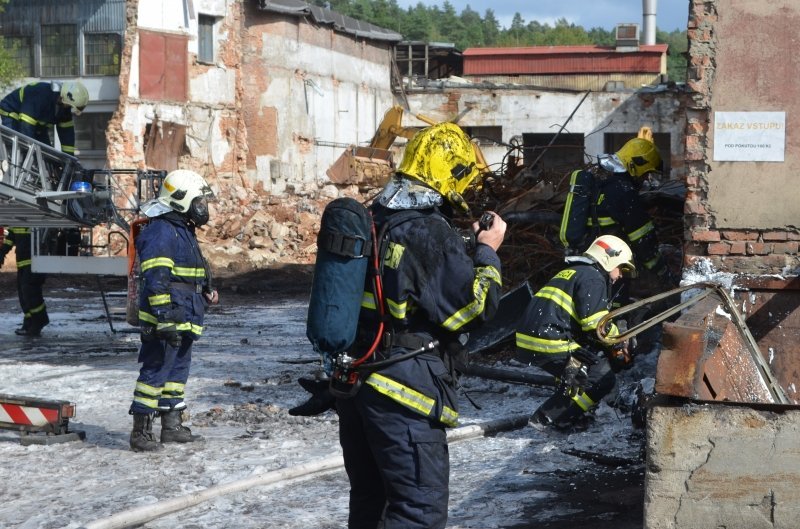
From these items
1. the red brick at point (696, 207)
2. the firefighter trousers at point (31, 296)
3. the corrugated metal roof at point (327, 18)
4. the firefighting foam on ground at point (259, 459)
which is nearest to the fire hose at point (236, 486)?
Answer: the firefighting foam on ground at point (259, 459)

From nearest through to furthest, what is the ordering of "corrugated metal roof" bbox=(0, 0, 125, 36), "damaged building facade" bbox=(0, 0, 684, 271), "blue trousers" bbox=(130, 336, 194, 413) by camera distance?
"blue trousers" bbox=(130, 336, 194, 413) < "damaged building facade" bbox=(0, 0, 684, 271) < "corrugated metal roof" bbox=(0, 0, 125, 36)

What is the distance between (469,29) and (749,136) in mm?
106340

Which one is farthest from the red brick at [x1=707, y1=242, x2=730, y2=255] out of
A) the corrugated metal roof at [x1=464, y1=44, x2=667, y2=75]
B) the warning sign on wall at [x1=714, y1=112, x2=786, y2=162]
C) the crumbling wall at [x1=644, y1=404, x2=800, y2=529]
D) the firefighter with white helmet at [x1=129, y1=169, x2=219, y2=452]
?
the corrugated metal roof at [x1=464, y1=44, x2=667, y2=75]

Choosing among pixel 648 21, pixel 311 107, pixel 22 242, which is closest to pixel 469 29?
pixel 648 21

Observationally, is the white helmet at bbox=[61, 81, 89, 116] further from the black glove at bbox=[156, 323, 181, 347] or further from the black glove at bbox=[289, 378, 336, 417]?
the black glove at bbox=[289, 378, 336, 417]

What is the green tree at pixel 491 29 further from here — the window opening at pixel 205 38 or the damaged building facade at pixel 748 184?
the damaged building facade at pixel 748 184

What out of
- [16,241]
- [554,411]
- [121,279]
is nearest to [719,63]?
[554,411]

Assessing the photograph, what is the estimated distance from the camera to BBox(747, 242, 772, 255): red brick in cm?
800

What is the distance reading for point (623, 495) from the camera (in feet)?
20.5

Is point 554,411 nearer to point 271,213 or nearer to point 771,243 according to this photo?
point 771,243

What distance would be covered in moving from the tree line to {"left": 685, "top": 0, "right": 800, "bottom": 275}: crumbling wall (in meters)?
64.8

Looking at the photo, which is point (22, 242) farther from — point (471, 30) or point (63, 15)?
point (471, 30)

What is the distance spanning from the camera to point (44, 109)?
12.2 m

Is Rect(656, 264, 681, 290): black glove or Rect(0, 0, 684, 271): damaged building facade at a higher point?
Rect(0, 0, 684, 271): damaged building facade
